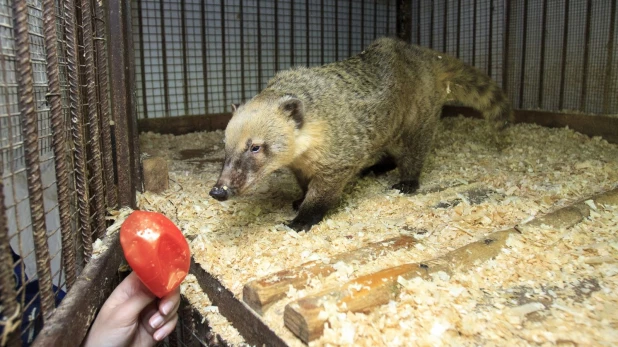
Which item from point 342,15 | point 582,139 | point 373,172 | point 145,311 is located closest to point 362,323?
point 145,311

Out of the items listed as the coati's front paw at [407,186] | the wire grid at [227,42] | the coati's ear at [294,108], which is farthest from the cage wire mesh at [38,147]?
the wire grid at [227,42]

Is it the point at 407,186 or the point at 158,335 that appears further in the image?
the point at 407,186

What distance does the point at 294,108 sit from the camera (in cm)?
301

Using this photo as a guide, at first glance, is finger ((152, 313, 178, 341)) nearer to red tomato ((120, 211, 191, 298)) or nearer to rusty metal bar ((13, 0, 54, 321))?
red tomato ((120, 211, 191, 298))

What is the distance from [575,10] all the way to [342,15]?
3.02m

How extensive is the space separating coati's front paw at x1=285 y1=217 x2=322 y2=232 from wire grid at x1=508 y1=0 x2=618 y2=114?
12.7 ft

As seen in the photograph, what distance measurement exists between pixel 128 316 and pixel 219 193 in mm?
791

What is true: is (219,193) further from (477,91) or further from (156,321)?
(477,91)

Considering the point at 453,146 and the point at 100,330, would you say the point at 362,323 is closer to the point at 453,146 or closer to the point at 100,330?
the point at 100,330

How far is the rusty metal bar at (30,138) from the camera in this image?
158cm

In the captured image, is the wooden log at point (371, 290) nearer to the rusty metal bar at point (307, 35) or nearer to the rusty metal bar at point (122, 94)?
the rusty metal bar at point (122, 94)

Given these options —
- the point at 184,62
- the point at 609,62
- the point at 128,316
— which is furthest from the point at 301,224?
the point at 609,62

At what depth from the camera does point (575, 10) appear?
5305 millimetres

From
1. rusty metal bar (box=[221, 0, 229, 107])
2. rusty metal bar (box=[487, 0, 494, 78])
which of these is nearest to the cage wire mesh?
rusty metal bar (box=[221, 0, 229, 107])
